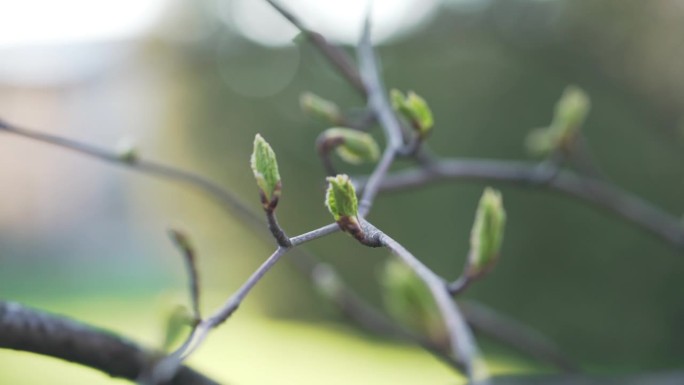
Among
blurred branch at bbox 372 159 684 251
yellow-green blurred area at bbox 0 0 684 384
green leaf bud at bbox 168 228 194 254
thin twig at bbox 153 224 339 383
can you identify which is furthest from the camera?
yellow-green blurred area at bbox 0 0 684 384

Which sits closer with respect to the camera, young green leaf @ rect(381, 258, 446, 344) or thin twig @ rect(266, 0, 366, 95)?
thin twig @ rect(266, 0, 366, 95)

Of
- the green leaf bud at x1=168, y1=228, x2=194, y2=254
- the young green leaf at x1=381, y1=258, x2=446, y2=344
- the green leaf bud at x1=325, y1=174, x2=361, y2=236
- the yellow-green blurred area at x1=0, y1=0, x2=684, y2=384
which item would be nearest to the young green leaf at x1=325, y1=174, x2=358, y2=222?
the green leaf bud at x1=325, y1=174, x2=361, y2=236

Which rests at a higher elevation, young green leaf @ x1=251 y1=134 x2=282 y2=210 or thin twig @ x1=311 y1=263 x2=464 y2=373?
young green leaf @ x1=251 y1=134 x2=282 y2=210

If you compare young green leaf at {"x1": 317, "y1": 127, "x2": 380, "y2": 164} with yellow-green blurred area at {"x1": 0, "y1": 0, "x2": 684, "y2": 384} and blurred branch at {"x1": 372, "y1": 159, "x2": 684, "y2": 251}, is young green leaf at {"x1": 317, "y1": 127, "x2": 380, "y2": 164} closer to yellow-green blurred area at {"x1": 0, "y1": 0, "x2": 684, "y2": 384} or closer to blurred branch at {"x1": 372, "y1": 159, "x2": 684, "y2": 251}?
blurred branch at {"x1": 372, "y1": 159, "x2": 684, "y2": 251}

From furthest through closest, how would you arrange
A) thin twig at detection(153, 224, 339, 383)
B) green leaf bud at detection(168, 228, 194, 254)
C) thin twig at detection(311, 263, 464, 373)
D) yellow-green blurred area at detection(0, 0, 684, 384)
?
yellow-green blurred area at detection(0, 0, 684, 384)
thin twig at detection(311, 263, 464, 373)
green leaf bud at detection(168, 228, 194, 254)
thin twig at detection(153, 224, 339, 383)

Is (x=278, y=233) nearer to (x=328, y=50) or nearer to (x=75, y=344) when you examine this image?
(x=75, y=344)

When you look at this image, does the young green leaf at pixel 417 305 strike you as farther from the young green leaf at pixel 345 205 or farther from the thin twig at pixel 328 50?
the young green leaf at pixel 345 205

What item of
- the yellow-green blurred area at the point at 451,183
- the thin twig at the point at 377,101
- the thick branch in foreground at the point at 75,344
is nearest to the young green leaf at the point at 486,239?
the thin twig at the point at 377,101
